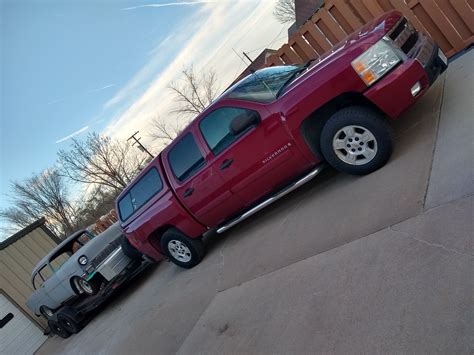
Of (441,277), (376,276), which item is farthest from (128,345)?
(441,277)

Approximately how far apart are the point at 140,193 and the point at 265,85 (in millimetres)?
3016

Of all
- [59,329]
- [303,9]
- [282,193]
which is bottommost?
[282,193]

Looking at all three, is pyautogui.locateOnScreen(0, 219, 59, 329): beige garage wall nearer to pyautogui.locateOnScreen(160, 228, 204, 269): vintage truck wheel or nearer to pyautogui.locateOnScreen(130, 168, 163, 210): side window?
pyautogui.locateOnScreen(130, 168, 163, 210): side window

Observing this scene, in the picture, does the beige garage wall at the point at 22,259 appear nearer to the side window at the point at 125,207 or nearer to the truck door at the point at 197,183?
the side window at the point at 125,207

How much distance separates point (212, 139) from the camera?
513cm

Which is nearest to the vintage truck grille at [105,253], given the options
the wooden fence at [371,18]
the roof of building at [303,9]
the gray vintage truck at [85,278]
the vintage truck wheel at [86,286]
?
the gray vintage truck at [85,278]

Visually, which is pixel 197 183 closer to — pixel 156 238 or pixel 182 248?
pixel 182 248

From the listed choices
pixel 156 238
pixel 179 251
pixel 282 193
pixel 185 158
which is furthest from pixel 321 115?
pixel 156 238

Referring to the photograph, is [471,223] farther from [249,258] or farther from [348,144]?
[249,258]

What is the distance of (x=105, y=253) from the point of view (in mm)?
7758

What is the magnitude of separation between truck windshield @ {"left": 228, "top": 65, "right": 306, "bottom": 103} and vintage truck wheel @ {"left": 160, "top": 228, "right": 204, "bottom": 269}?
2.46 m

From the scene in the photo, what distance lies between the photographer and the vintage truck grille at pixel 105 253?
24.7ft

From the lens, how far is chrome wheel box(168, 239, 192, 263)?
20.1ft

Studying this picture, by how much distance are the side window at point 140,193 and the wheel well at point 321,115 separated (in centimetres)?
265
